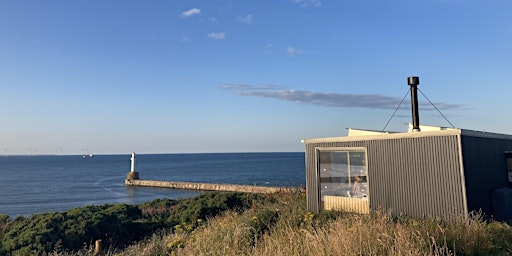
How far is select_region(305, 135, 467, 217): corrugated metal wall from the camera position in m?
9.30

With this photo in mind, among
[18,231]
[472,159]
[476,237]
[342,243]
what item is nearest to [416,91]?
[472,159]

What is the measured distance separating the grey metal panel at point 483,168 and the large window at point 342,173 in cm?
279

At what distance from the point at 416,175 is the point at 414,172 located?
0.32 ft

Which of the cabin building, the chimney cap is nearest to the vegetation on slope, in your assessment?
the cabin building

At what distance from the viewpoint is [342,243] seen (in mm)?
4352

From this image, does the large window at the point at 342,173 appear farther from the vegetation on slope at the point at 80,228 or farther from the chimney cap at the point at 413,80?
the vegetation on slope at the point at 80,228

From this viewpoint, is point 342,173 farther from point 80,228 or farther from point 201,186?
point 201,186

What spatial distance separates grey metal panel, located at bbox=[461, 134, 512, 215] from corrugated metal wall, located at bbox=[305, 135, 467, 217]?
32cm

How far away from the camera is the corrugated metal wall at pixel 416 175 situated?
9305mm

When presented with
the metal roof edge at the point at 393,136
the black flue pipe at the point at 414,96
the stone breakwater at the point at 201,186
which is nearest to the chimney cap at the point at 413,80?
the black flue pipe at the point at 414,96

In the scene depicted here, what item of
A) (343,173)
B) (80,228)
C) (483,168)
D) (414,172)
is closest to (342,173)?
(343,173)

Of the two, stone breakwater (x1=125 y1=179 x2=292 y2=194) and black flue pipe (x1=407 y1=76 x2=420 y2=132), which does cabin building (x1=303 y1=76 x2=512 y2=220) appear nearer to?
black flue pipe (x1=407 y1=76 x2=420 y2=132)

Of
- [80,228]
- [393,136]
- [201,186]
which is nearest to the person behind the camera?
[393,136]

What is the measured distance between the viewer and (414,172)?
32.8ft
